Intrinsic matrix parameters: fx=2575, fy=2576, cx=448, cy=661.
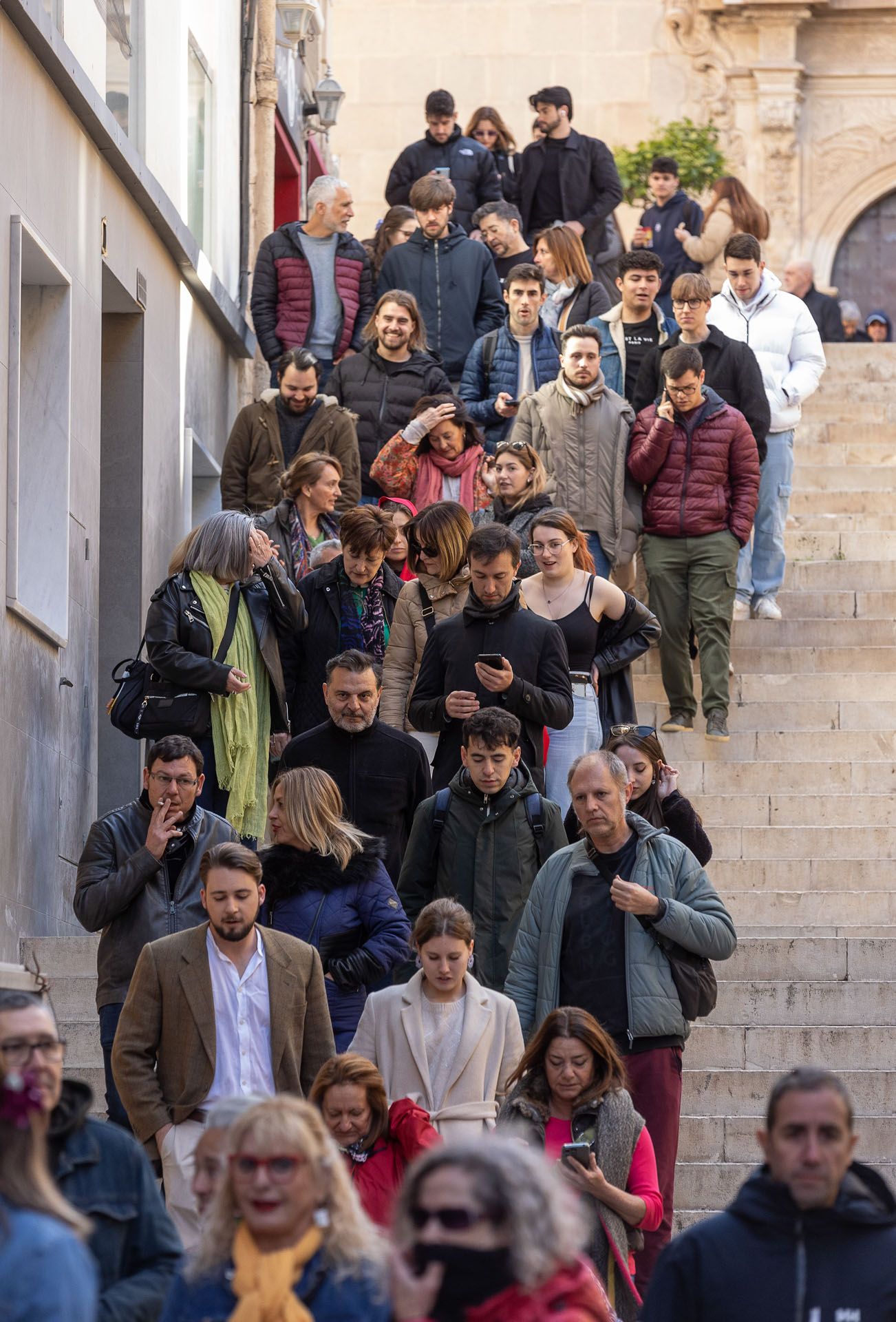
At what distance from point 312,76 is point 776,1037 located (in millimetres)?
16697

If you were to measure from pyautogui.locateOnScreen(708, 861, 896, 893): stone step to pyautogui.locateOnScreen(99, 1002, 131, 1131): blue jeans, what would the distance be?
426 centimetres

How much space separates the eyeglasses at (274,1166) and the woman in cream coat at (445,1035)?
285cm

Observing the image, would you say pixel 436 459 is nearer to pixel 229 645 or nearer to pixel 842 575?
pixel 229 645

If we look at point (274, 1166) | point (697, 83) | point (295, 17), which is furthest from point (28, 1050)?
point (697, 83)

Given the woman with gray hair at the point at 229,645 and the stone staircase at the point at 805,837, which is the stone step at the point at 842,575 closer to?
the stone staircase at the point at 805,837

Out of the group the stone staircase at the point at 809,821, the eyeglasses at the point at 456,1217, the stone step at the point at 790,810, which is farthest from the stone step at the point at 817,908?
the eyeglasses at the point at 456,1217

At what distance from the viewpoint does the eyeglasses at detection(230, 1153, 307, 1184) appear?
16.0 ft

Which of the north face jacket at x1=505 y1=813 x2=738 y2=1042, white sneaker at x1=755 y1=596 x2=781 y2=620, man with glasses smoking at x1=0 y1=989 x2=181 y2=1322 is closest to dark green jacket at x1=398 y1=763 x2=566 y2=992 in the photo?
the north face jacket at x1=505 y1=813 x2=738 y2=1042

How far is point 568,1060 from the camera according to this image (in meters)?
7.26

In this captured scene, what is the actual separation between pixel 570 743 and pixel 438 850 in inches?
64.8

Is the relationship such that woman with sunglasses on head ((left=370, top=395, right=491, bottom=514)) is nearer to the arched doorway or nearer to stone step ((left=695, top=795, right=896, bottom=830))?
stone step ((left=695, top=795, right=896, bottom=830))

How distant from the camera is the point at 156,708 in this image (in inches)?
394

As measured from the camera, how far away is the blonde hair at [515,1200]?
4.20 m

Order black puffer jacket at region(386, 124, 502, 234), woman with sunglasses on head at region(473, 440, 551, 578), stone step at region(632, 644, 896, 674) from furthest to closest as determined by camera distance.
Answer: black puffer jacket at region(386, 124, 502, 234) < stone step at region(632, 644, 896, 674) < woman with sunglasses on head at region(473, 440, 551, 578)
